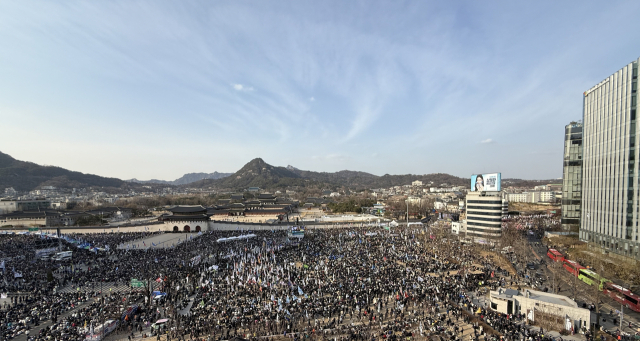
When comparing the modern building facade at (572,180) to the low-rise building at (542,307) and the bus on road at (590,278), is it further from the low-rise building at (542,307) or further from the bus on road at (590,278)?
the low-rise building at (542,307)

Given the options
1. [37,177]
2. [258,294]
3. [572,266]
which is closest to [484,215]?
[572,266]

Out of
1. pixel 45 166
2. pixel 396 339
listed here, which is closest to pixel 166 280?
pixel 396 339

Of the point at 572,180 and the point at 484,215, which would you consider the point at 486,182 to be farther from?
the point at 572,180

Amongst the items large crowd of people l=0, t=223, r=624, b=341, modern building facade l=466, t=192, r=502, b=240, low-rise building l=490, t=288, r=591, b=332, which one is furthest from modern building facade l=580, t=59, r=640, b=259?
low-rise building l=490, t=288, r=591, b=332

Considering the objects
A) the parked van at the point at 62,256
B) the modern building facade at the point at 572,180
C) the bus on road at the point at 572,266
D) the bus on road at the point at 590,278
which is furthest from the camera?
the modern building facade at the point at 572,180

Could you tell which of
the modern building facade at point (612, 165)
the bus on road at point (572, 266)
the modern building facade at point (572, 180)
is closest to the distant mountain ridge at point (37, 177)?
the bus on road at point (572, 266)

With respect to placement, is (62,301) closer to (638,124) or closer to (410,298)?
(410,298)

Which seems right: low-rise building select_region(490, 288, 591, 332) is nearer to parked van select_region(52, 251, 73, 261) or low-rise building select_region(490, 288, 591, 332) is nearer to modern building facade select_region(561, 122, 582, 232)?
modern building facade select_region(561, 122, 582, 232)
